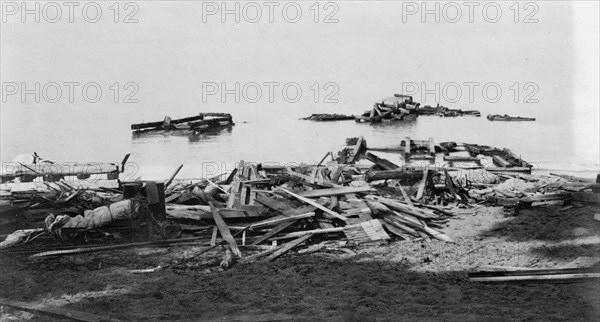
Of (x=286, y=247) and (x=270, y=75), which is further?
(x=270, y=75)

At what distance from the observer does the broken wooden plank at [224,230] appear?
9.76 metres

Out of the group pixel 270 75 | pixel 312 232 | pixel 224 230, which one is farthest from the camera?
pixel 270 75

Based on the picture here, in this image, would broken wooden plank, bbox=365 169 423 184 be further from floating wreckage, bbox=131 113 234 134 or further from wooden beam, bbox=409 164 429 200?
floating wreckage, bbox=131 113 234 134

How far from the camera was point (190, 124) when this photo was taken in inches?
1012

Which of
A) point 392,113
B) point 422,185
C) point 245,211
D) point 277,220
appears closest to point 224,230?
point 245,211

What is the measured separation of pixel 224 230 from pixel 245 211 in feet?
2.52

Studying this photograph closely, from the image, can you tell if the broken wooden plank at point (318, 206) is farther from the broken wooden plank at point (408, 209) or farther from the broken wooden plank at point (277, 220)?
the broken wooden plank at point (408, 209)

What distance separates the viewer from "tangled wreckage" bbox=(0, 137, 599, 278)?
10.1m

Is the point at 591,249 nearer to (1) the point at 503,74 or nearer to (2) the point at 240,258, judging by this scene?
(2) the point at 240,258

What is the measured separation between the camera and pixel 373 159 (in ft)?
52.2

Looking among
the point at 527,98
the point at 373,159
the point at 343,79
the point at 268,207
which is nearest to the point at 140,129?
the point at 343,79

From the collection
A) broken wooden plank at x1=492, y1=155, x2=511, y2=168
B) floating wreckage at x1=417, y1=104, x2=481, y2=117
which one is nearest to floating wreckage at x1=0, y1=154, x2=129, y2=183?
broken wooden plank at x1=492, y1=155, x2=511, y2=168

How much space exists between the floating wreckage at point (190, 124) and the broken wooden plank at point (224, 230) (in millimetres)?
14657

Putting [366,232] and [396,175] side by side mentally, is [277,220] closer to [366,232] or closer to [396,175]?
[366,232]
